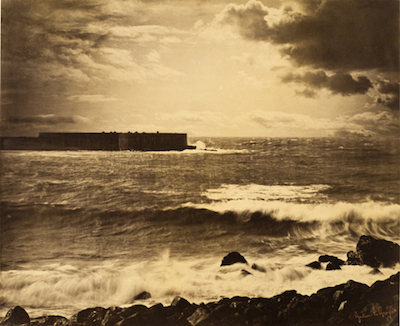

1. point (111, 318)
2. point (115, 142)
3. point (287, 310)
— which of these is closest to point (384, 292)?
point (287, 310)

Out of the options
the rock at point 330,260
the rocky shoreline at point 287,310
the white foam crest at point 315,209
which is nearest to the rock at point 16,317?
the rocky shoreline at point 287,310

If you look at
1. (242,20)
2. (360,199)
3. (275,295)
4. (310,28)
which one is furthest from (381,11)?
(275,295)

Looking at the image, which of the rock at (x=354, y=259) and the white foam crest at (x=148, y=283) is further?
the rock at (x=354, y=259)

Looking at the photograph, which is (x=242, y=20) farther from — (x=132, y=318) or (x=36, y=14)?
(x=132, y=318)

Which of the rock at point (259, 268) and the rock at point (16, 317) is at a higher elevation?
the rock at point (259, 268)

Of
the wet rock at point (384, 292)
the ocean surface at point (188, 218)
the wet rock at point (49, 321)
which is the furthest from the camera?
the wet rock at point (384, 292)

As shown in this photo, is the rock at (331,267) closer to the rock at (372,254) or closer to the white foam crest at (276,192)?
the rock at (372,254)

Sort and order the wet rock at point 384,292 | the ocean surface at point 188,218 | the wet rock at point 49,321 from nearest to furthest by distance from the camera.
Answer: the wet rock at point 49,321 → the ocean surface at point 188,218 → the wet rock at point 384,292
